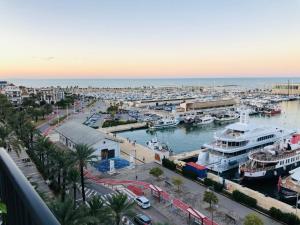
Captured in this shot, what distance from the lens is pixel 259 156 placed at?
34312 mm

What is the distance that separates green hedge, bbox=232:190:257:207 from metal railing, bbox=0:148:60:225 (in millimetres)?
24317

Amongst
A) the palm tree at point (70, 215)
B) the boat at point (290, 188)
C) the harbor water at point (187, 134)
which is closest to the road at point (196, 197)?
the boat at point (290, 188)

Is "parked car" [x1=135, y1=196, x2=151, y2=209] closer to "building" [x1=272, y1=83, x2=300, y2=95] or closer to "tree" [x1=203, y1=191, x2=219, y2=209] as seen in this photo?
"tree" [x1=203, y1=191, x2=219, y2=209]

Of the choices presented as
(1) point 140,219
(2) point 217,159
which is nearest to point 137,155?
(2) point 217,159

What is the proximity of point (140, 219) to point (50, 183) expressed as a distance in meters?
11.3

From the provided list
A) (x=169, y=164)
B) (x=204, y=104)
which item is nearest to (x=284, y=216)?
(x=169, y=164)

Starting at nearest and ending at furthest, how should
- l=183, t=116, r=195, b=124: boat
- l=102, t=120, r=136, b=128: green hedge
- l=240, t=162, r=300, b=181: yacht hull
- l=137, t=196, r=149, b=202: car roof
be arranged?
1. l=137, t=196, r=149, b=202: car roof
2. l=240, t=162, r=300, b=181: yacht hull
3. l=102, t=120, r=136, b=128: green hedge
4. l=183, t=116, r=195, b=124: boat

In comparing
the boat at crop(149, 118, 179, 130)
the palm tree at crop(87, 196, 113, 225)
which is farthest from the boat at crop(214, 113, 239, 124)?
the palm tree at crop(87, 196, 113, 225)

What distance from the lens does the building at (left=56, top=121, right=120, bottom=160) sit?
36062 millimetres

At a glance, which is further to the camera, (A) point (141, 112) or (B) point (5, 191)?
(A) point (141, 112)

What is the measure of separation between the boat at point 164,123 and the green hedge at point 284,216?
43036 mm

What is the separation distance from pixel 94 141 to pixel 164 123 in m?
31.4

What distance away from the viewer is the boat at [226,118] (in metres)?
71.7

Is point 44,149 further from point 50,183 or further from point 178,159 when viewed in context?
point 178,159
